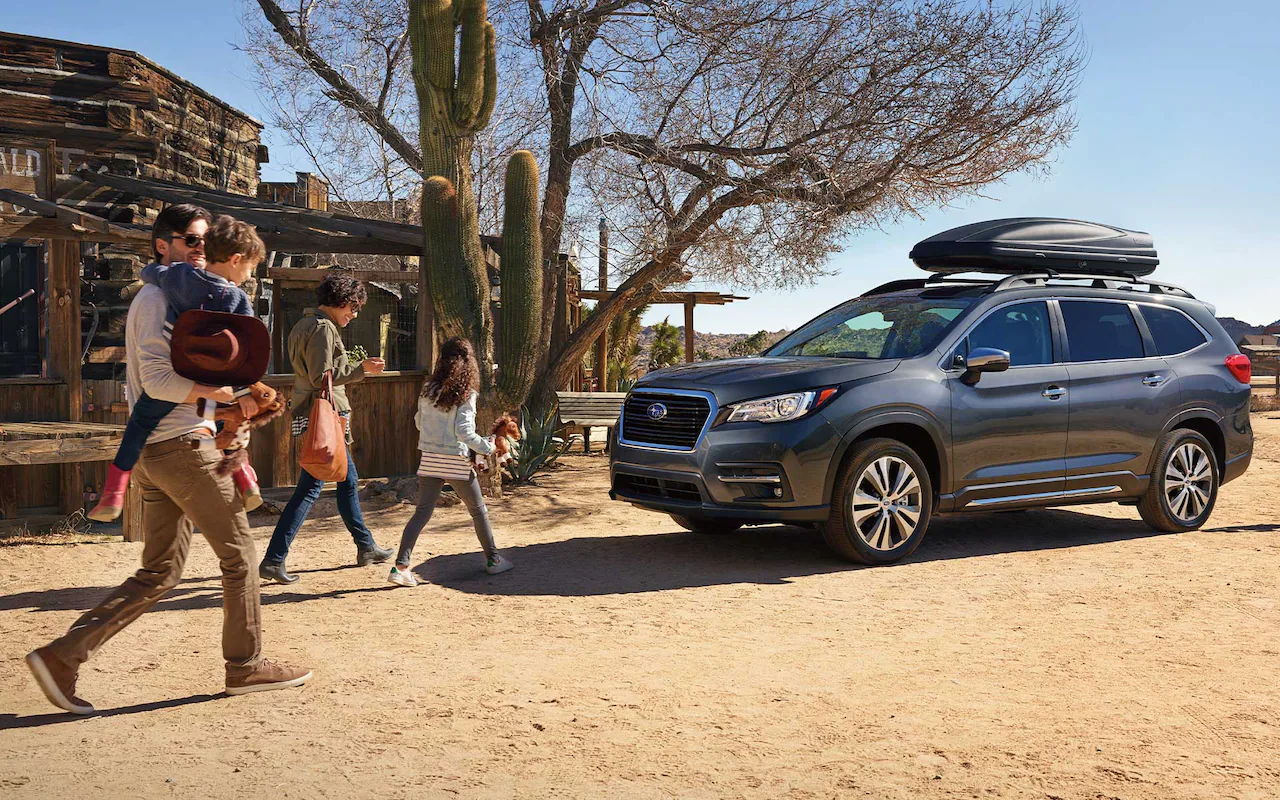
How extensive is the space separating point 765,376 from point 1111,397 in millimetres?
2920


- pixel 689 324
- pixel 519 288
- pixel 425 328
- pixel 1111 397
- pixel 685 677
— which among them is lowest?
pixel 685 677

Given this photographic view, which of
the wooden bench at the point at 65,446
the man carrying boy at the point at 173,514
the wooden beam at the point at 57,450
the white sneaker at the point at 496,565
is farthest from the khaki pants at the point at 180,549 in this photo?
the wooden beam at the point at 57,450

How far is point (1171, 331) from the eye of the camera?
9312 millimetres

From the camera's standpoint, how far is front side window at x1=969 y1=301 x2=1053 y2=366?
830 centimetres

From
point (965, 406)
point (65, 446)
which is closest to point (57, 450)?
point (65, 446)

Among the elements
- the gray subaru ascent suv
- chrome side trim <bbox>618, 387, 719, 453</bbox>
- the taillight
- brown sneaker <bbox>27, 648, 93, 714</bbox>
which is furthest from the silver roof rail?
brown sneaker <bbox>27, 648, 93, 714</bbox>

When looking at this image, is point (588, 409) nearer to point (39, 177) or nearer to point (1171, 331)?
point (39, 177)

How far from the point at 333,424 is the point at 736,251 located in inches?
339

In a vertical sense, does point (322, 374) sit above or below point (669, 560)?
above

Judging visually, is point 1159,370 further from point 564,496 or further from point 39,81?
point 39,81

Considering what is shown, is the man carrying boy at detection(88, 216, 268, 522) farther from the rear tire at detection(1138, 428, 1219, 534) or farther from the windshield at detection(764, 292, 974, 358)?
the rear tire at detection(1138, 428, 1219, 534)

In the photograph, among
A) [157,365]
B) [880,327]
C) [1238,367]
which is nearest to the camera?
[157,365]

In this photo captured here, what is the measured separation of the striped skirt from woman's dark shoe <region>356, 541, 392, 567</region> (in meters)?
0.89

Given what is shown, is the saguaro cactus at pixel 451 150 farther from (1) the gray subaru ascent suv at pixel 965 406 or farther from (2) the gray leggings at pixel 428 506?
(2) the gray leggings at pixel 428 506
